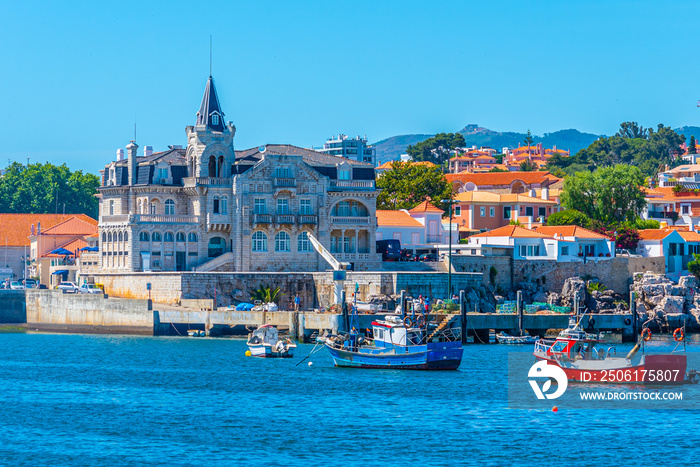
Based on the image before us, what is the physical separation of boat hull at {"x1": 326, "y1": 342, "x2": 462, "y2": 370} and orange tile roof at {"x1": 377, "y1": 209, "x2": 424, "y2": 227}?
1469 inches

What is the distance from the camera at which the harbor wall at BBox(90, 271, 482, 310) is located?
274ft

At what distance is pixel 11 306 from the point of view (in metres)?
91.1

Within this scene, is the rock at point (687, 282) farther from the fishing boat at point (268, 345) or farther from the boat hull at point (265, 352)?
the boat hull at point (265, 352)

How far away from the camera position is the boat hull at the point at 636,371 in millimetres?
54469

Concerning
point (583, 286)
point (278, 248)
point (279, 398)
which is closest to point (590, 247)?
point (583, 286)

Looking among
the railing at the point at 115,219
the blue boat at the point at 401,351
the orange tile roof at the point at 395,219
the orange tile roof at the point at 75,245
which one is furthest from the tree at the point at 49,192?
the blue boat at the point at 401,351

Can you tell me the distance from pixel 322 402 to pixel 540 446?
42.3ft

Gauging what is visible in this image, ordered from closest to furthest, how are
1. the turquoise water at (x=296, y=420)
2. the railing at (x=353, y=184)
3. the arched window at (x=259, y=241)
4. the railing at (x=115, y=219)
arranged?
the turquoise water at (x=296, y=420), the railing at (x=115, y=219), the arched window at (x=259, y=241), the railing at (x=353, y=184)

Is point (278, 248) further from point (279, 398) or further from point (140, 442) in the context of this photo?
point (140, 442)

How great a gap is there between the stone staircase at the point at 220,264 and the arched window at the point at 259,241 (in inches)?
86.7

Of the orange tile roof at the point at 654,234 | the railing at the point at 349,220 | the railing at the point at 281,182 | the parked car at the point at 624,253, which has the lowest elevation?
the parked car at the point at 624,253

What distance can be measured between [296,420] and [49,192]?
104360 millimetres

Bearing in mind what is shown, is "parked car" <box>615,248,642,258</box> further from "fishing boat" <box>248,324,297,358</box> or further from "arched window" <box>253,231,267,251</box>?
"fishing boat" <box>248,324,297,358</box>

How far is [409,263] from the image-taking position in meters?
93.4
